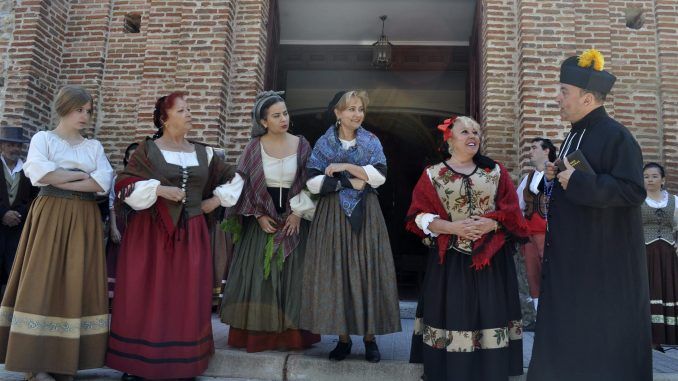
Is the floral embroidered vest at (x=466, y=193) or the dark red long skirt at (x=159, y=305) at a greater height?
the floral embroidered vest at (x=466, y=193)

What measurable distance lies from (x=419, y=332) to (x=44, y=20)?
18.7 feet

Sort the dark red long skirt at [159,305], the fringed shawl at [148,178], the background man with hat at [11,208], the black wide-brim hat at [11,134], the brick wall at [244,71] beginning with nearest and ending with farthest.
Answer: the dark red long skirt at [159,305] → the fringed shawl at [148,178] → the background man with hat at [11,208] → the black wide-brim hat at [11,134] → the brick wall at [244,71]

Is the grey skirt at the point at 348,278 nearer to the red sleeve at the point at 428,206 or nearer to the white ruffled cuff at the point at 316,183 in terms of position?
the white ruffled cuff at the point at 316,183

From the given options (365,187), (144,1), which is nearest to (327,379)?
(365,187)

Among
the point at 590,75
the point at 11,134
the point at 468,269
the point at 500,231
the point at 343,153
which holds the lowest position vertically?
the point at 468,269

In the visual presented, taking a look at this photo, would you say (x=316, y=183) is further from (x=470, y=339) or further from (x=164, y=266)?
(x=470, y=339)

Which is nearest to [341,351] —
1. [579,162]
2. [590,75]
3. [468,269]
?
[468,269]

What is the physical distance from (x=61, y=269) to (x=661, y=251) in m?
5.21

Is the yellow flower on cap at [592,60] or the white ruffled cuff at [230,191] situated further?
the white ruffled cuff at [230,191]

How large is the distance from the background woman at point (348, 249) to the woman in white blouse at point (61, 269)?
4.42ft

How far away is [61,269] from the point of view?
131 inches

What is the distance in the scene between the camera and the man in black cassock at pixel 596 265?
264 cm

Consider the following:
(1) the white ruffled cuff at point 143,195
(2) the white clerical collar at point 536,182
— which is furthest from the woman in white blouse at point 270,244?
(2) the white clerical collar at point 536,182

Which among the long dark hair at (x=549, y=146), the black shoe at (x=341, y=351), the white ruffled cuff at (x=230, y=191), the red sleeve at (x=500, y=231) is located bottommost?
the black shoe at (x=341, y=351)
